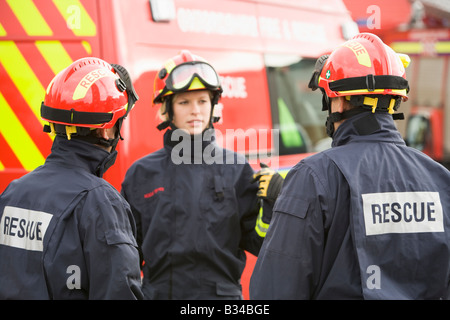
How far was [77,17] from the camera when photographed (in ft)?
12.4

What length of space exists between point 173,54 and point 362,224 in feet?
7.56

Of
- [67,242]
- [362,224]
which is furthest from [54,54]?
[362,224]

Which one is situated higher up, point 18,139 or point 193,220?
point 18,139

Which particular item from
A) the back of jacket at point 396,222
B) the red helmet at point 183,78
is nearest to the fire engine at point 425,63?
the red helmet at point 183,78

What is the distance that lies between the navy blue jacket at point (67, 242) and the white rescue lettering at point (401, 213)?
931 millimetres

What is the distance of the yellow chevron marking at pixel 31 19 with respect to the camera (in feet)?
12.4

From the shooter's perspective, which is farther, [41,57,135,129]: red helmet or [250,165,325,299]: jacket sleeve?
[41,57,135,129]: red helmet

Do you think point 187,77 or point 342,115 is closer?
point 342,115

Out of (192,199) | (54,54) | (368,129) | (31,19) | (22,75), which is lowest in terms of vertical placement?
(192,199)

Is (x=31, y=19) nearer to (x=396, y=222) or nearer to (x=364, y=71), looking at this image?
(x=364, y=71)

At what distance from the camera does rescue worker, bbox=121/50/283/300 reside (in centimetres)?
337

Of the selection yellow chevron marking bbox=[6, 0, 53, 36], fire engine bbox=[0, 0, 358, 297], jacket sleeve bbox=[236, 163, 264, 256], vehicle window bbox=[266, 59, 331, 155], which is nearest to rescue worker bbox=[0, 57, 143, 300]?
jacket sleeve bbox=[236, 163, 264, 256]

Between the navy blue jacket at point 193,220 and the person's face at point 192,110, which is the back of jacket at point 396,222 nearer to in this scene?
the navy blue jacket at point 193,220

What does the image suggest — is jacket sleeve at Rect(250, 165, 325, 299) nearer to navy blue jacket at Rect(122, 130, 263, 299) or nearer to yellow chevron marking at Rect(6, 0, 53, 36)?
navy blue jacket at Rect(122, 130, 263, 299)
